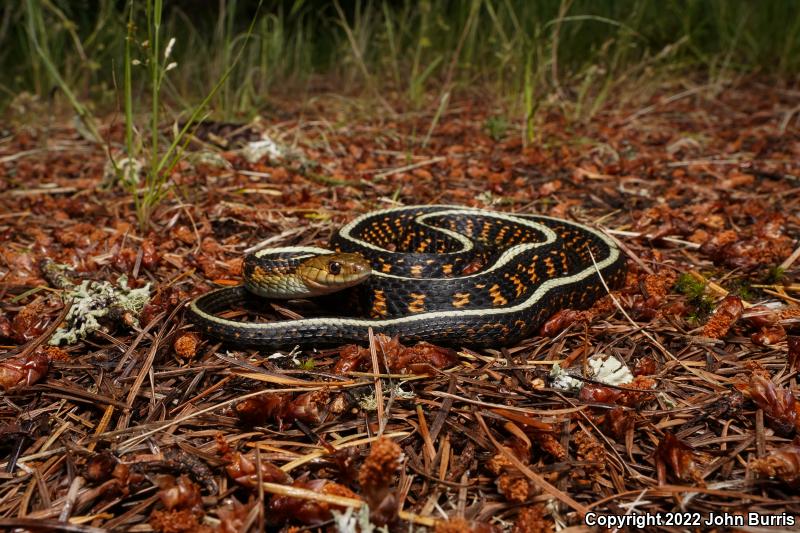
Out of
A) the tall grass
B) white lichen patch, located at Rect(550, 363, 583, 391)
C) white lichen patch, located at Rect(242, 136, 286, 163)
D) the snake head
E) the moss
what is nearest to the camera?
white lichen patch, located at Rect(550, 363, 583, 391)

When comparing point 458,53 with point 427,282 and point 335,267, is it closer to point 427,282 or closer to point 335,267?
point 427,282

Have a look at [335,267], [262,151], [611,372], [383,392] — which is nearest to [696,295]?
[611,372]

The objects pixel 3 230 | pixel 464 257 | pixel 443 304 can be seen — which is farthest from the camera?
pixel 3 230

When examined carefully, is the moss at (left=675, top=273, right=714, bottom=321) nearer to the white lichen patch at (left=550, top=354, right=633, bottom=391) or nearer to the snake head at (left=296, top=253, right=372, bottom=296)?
the white lichen patch at (left=550, top=354, right=633, bottom=391)

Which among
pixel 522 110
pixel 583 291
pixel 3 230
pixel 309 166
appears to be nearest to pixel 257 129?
pixel 309 166

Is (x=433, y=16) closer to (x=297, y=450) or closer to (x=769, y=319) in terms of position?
(x=769, y=319)

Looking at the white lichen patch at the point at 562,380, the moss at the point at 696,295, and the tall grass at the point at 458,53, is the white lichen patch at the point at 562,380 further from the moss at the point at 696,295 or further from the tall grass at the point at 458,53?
the tall grass at the point at 458,53

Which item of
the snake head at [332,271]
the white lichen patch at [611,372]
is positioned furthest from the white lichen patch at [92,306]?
the white lichen patch at [611,372]

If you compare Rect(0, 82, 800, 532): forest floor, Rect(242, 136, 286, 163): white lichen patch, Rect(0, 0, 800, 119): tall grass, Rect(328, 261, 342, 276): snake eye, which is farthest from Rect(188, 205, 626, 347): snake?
Rect(0, 0, 800, 119): tall grass
